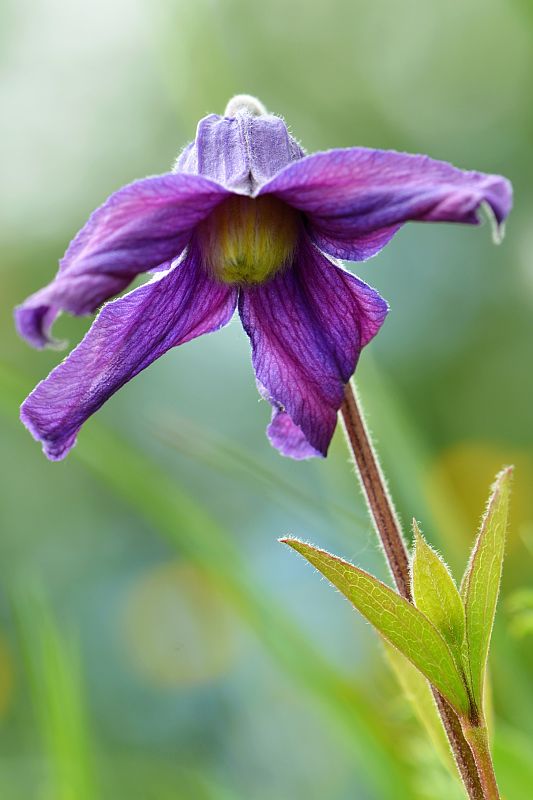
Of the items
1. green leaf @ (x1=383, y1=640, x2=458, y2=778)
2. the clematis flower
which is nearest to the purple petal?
the clematis flower

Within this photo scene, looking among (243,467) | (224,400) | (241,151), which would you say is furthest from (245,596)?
(224,400)

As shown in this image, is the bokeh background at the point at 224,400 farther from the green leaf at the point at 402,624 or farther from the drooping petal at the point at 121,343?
the green leaf at the point at 402,624

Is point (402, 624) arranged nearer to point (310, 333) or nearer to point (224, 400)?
point (310, 333)

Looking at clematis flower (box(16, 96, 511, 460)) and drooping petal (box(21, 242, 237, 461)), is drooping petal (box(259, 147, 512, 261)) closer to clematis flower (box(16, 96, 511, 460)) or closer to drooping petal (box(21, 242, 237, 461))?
clematis flower (box(16, 96, 511, 460))

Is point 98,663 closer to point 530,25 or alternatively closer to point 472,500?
point 472,500

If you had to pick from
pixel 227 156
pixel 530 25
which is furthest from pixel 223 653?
pixel 227 156

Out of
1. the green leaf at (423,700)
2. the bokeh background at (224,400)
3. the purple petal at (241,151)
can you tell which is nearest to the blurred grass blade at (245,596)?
the bokeh background at (224,400)
